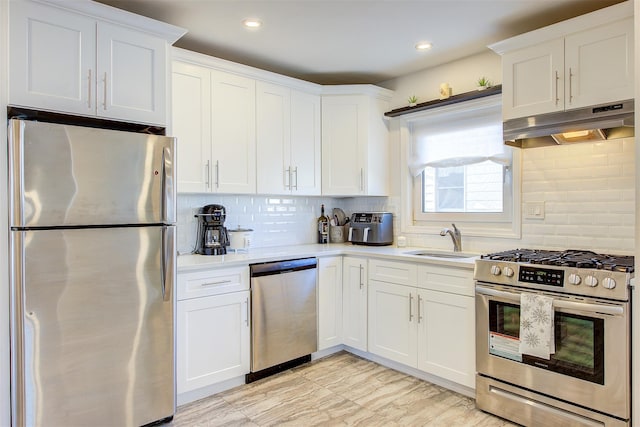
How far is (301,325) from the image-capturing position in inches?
125

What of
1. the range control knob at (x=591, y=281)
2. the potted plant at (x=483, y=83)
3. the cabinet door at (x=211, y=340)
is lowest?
the cabinet door at (x=211, y=340)

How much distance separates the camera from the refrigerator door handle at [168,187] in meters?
2.29

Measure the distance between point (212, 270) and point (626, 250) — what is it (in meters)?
2.61

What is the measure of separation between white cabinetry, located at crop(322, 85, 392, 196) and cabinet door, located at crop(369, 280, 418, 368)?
956mm

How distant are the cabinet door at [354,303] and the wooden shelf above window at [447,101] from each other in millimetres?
1393

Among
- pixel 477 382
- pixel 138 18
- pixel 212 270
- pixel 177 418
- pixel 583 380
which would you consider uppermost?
pixel 138 18

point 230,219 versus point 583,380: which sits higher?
point 230,219

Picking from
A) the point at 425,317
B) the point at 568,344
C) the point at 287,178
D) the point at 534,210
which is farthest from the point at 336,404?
the point at 534,210

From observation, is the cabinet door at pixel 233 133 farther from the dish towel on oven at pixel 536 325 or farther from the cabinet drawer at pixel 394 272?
the dish towel on oven at pixel 536 325

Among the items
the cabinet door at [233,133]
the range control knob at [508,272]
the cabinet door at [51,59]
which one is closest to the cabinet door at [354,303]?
the cabinet door at [233,133]

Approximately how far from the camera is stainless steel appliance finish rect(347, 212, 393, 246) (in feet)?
12.2

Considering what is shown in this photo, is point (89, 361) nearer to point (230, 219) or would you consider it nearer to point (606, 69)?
point (230, 219)

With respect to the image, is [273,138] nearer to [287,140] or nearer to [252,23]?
[287,140]

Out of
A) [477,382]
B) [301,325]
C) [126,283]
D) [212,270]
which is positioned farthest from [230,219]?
[477,382]
